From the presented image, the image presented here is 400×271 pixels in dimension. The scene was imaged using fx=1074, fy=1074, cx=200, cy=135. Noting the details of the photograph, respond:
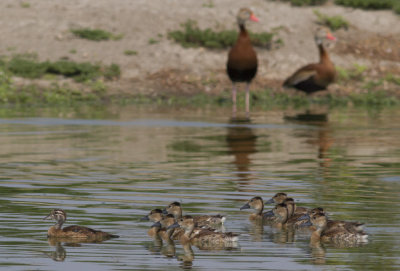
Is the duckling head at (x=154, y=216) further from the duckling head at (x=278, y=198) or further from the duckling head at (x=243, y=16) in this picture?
the duckling head at (x=243, y=16)

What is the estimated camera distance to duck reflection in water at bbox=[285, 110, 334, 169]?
20.5 meters

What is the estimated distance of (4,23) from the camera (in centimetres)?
3762

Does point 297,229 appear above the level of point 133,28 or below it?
below

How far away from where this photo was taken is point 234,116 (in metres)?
28.6

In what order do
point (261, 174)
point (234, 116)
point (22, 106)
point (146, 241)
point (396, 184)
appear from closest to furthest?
point (146, 241), point (396, 184), point (261, 174), point (234, 116), point (22, 106)

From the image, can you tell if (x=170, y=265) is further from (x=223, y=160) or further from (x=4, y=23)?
(x=4, y=23)

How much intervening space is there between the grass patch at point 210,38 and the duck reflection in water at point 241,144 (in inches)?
360

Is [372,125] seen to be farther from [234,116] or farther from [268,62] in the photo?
[268,62]

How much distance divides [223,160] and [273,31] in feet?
62.6

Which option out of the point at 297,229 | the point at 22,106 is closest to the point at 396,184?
the point at 297,229

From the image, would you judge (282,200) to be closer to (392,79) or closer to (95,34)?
(392,79)

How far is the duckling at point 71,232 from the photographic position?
12023mm

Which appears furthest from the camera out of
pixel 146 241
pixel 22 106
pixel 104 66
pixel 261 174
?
pixel 104 66

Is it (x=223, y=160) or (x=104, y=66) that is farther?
(x=104, y=66)
